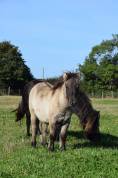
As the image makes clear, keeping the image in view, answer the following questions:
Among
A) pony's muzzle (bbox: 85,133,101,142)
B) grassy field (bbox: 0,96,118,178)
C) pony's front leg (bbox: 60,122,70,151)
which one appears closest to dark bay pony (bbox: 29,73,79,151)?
pony's front leg (bbox: 60,122,70,151)

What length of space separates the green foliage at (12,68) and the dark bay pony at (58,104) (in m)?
65.4

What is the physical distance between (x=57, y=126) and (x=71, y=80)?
1.29m

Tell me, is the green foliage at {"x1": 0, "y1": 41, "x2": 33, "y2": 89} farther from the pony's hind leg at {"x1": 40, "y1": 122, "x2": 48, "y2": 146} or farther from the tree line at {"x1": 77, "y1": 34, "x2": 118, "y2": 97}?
the pony's hind leg at {"x1": 40, "y1": 122, "x2": 48, "y2": 146}

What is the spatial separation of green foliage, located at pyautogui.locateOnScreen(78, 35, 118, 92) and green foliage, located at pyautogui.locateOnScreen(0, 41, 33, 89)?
12.8m

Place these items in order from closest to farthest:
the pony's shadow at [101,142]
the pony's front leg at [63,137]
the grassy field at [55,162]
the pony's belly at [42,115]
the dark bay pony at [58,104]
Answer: the grassy field at [55,162] < the dark bay pony at [58,104] < the pony's front leg at [63,137] < the pony's belly at [42,115] < the pony's shadow at [101,142]

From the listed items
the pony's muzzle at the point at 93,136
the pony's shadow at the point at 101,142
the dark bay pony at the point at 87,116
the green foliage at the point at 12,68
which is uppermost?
the green foliage at the point at 12,68

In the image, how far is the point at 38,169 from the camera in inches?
343

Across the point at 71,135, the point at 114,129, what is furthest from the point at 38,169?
the point at 114,129

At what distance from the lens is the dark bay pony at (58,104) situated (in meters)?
10.9

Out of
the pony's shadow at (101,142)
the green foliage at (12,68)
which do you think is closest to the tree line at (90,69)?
the green foliage at (12,68)

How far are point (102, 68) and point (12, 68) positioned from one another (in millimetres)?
19915

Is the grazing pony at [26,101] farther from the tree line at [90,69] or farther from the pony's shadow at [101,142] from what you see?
the tree line at [90,69]

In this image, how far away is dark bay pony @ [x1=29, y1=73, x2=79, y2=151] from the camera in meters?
10.9

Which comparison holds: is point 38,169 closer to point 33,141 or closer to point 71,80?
point 71,80
